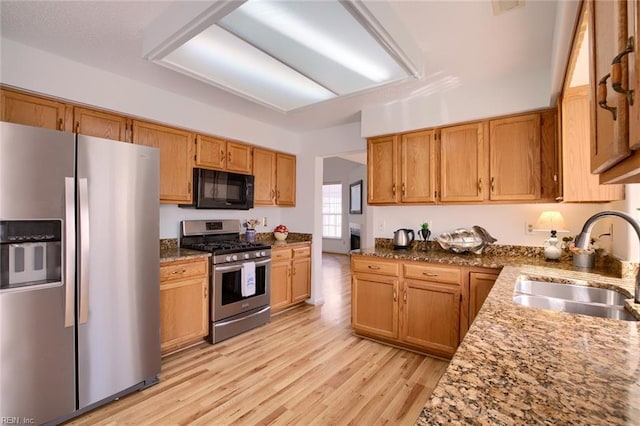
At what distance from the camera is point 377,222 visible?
364cm

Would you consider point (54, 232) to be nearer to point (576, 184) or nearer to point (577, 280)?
point (577, 280)

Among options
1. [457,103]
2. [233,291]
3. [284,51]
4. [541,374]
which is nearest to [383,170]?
[457,103]

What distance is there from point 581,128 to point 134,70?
355 centimetres

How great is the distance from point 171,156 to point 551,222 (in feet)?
11.9

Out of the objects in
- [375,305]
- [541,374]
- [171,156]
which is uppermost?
[171,156]

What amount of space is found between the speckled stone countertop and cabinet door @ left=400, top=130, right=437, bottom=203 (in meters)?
1.93

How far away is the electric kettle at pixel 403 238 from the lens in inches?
123

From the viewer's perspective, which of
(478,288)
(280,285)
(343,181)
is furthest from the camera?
(343,181)

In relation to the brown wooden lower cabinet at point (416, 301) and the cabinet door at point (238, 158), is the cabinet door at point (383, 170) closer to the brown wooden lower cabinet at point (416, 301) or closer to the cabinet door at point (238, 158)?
the brown wooden lower cabinet at point (416, 301)

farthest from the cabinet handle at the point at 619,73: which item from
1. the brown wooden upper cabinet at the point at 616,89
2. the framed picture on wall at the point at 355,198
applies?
the framed picture on wall at the point at 355,198

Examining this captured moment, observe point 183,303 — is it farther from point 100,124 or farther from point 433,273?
point 433,273

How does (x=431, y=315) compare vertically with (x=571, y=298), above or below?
below

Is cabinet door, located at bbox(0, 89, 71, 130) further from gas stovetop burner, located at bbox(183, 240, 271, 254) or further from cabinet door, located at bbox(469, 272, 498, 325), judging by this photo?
cabinet door, located at bbox(469, 272, 498, 325)

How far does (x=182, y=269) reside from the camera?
107 inches
